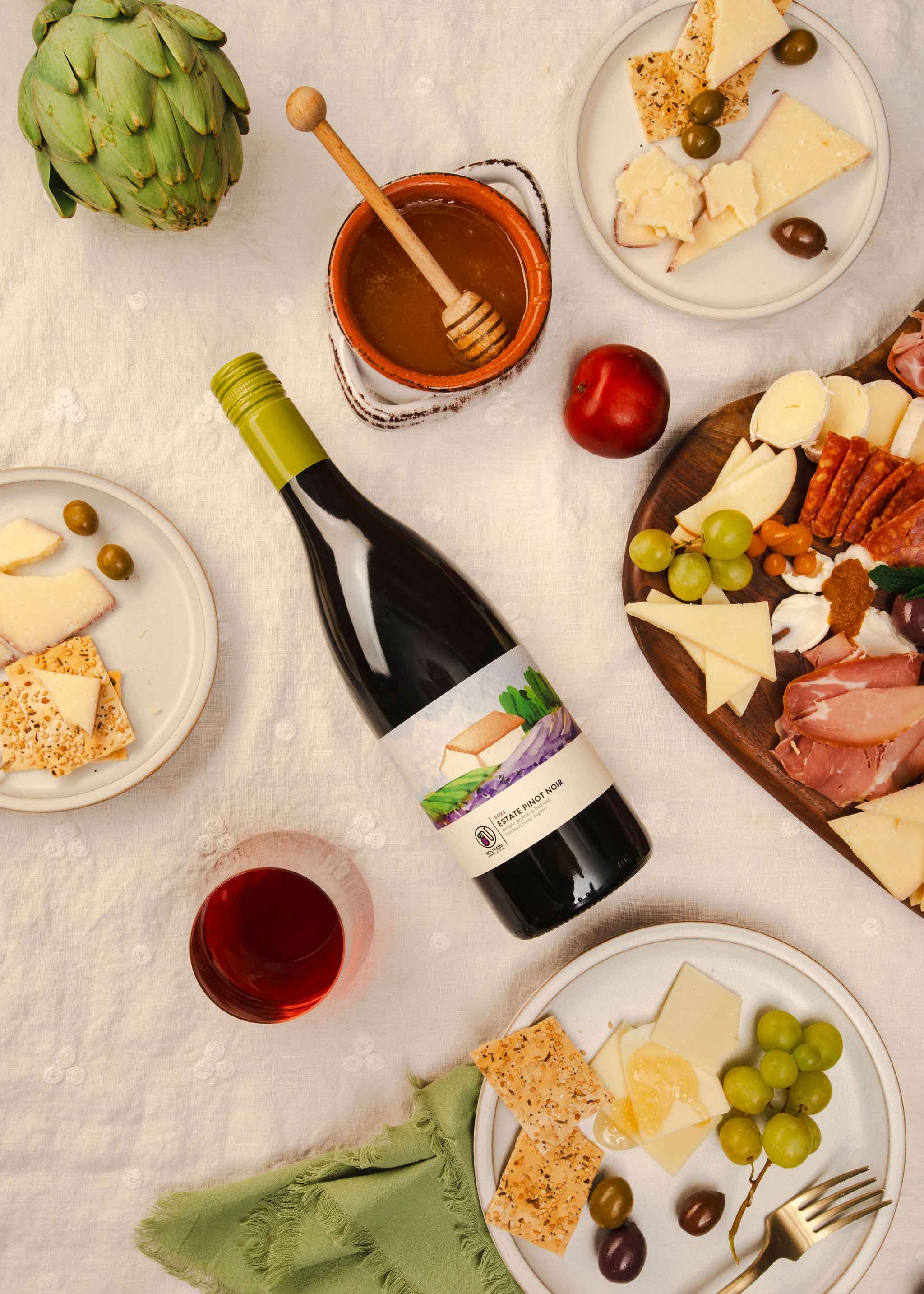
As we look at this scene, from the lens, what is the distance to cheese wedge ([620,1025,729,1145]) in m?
0.95

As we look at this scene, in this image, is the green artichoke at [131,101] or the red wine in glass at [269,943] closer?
the green artichoke at [131,101]

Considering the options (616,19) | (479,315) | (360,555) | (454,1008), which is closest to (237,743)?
(360,555)

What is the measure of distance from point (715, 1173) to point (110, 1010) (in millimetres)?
725

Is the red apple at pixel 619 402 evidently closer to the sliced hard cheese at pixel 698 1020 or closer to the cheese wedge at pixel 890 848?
the cheese wedge at pixel 890 848

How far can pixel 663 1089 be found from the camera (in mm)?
948

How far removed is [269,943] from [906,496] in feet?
2.77

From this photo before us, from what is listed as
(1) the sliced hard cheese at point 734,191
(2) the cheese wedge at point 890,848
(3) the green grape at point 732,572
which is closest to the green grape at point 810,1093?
(2) the cheese wedge at point 890,848

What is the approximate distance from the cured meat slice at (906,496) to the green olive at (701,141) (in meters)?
0.41

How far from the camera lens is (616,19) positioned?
979mm

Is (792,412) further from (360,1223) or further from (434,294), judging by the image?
(360,1223)

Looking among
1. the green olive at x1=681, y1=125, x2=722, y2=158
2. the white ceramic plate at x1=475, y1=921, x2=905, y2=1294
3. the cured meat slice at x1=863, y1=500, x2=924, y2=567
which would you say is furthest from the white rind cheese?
the white ceramic plate at x1=475, y1=921, x2=905, y2=1294

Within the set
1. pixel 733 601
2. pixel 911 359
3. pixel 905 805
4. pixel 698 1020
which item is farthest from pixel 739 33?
pixel 698 1020

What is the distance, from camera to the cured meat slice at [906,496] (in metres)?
0.91

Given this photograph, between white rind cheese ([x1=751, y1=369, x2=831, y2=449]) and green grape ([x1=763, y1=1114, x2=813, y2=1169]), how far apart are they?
2.40 feet
